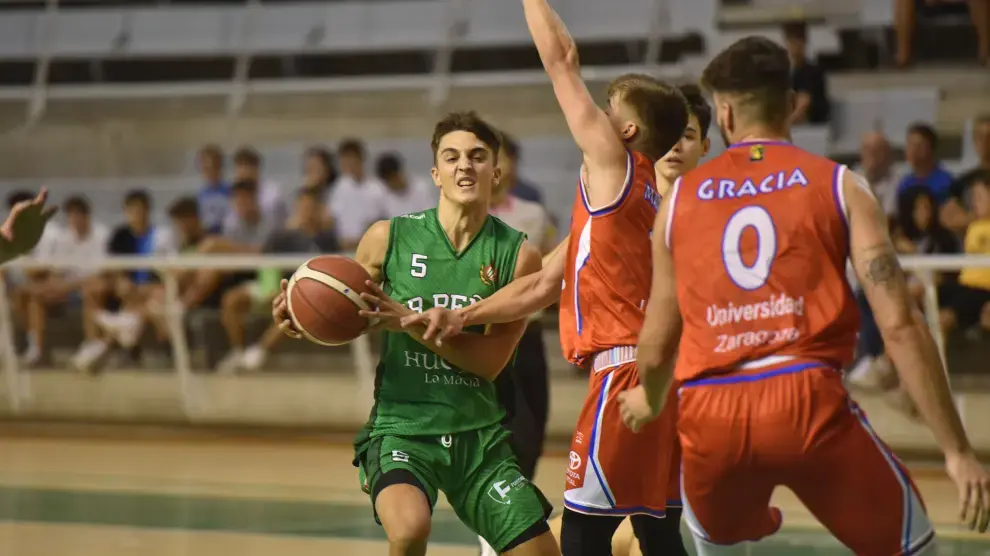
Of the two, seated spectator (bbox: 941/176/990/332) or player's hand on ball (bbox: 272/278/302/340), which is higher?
player's hand on ball (bbox: 272/278/302/340)

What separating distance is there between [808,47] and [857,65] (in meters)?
0.60

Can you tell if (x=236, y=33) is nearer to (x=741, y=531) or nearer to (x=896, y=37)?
(x=896, y=37)

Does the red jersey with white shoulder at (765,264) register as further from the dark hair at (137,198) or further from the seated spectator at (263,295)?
the dark hair at (137,198)

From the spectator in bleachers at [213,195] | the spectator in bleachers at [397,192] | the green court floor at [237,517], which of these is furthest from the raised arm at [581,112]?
the spectator in bleachers at [213,195]

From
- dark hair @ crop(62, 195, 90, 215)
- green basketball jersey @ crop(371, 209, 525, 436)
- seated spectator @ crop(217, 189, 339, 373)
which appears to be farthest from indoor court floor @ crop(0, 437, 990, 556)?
dark hair @ crop(62, 195, 90, 215)

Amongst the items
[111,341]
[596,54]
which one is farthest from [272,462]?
[596,54]

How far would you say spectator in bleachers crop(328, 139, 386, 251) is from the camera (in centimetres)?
1126

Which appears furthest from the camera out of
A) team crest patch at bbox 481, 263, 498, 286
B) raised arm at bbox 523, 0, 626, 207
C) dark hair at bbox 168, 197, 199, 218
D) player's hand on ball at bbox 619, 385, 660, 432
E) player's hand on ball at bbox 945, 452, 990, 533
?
dark hair at bbox 168, 197, 199, 218

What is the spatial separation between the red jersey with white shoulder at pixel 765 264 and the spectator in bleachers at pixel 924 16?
8984 mm

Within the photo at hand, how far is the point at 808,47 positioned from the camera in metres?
12.2

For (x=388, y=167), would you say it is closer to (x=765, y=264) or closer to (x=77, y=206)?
(x=77, y=206)

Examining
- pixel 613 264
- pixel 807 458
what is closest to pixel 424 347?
pixel 613 264

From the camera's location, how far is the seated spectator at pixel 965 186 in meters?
9.34

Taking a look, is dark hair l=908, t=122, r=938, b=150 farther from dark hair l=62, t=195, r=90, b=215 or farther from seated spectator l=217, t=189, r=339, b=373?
dark hair l=62, t=195, r=90, b=215
